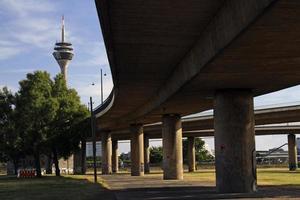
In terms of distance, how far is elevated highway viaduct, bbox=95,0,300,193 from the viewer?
17047 mm

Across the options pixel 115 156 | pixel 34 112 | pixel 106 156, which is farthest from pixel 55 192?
pixel 115 156

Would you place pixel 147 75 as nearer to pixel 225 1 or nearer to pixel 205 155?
pixel 225 1

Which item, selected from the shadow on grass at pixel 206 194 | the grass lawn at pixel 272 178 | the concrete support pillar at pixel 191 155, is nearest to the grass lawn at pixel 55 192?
the shadow on grass at pixel 206 194

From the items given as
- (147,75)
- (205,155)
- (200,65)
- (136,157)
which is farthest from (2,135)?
(205,155)

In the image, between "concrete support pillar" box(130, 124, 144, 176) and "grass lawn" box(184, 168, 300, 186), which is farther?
"concrete support pillar" box(130, 124, 144, 176)

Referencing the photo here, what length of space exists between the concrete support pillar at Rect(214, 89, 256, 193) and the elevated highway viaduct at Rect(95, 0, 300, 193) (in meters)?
0.05

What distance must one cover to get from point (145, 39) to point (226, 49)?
396 centimetres

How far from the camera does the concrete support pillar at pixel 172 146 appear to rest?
50.8 m

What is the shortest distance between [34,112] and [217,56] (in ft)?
169

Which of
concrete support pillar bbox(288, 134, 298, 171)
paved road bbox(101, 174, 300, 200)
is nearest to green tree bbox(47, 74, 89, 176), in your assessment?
paved road bbox(101, 174, 300, 200)

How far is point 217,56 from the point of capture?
2072 cm

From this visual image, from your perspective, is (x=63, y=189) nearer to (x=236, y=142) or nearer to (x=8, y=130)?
(x=236, y=142)

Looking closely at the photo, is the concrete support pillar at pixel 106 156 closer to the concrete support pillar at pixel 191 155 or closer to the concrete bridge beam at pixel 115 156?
the concrete bridge beam at pixel 115 156

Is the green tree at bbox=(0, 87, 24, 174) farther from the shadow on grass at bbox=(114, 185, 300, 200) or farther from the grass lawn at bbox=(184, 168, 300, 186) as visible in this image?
the shadow on grass at bbox=(114, 185, 300, 200)
